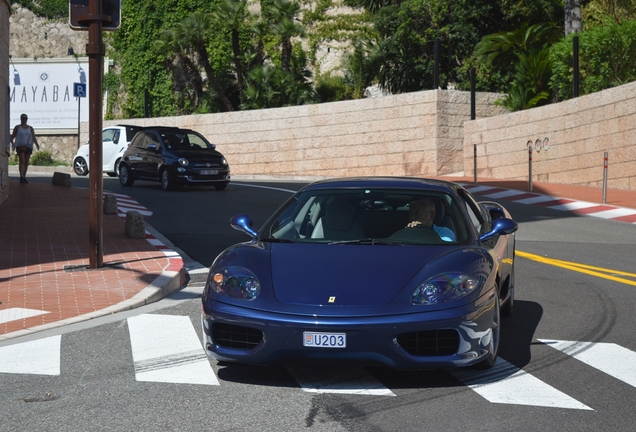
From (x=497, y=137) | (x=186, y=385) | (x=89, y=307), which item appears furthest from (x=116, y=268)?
(x=497, y=137)

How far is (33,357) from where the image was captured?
6879 mm

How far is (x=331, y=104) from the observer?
33.2 meters

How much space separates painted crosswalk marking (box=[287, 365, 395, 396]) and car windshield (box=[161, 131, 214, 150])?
18.9 m

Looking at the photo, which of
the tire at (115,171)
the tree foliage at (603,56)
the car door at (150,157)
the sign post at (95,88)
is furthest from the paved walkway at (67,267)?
the tire at (115,171)

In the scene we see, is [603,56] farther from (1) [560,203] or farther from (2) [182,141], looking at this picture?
(2) [182,141]

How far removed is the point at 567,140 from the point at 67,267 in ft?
59.0

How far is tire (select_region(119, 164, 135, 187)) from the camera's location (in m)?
25.8

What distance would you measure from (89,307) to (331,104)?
82.4 ft

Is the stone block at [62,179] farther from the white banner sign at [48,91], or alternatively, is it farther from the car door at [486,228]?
the white banner sign at [48,91]

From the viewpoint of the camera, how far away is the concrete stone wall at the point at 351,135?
3078cm

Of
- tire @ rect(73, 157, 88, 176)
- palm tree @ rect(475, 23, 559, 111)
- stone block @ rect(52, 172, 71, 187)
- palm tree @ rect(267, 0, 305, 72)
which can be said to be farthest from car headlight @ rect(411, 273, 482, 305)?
palm tree @ rect(267, 0, 305, 72)

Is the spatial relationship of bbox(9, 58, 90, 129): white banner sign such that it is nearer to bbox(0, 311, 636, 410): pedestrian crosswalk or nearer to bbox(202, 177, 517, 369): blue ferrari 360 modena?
bbox(0, 311, 636, 410): pedestrian crosswalk

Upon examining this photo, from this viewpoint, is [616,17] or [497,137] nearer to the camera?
[497,137]

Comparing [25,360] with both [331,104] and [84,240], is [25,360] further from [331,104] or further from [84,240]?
[331,104]
